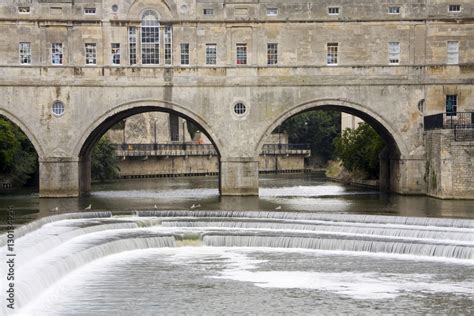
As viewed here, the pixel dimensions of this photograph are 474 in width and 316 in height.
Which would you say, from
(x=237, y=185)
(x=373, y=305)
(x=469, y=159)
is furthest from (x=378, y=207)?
(x=373, y=305)

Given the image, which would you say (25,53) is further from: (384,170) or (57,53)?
(384,170)

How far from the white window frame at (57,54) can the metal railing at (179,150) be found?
109ft

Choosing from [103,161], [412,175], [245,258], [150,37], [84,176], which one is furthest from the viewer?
[103,161]

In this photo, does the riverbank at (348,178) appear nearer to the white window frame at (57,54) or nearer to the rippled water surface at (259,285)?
the white window frame at (57,54)

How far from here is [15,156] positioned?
57.5m

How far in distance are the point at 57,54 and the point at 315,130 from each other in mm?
62040

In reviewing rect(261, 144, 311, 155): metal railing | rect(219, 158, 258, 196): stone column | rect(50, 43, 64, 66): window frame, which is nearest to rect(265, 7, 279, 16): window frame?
rect(219, 158, 258, 196): stone column

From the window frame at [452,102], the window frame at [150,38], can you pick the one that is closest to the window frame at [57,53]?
the window frame at [150,38]

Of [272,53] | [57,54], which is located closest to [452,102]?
[272,53]

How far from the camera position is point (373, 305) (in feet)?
75.8

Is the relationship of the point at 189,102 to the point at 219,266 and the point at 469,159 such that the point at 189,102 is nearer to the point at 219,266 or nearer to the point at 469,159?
the point at 469,159

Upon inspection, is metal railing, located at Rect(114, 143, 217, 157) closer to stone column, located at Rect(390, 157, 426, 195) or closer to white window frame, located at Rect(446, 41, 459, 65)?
stone column, located at Rect(390, 157, 426, 195)

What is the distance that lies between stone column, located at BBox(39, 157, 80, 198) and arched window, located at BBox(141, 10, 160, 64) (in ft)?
23.0

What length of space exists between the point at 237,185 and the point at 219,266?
1960 cm
